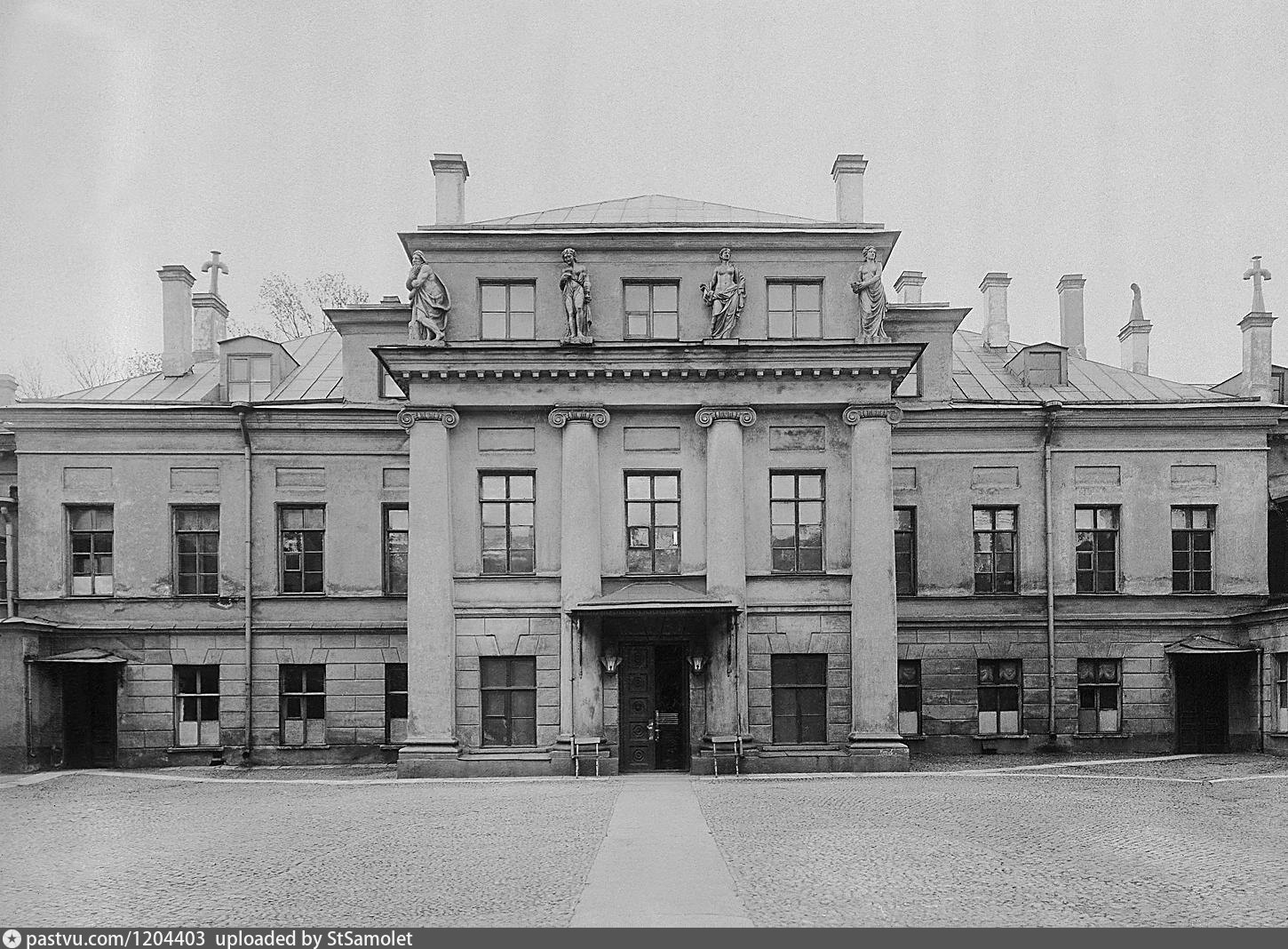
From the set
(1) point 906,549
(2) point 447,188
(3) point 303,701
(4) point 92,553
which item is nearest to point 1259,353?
(1) point 906,549

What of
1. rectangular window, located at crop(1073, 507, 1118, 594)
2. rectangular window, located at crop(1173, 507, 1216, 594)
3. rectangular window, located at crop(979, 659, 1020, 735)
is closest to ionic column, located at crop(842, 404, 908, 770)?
rectangular window, located at crop(979, 659, 1020, 735)

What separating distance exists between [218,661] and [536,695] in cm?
1068

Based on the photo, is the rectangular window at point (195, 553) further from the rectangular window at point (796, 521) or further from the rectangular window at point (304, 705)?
the rectangular window at point (796, 521)

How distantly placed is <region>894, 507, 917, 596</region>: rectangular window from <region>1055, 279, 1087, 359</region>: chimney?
1079cm

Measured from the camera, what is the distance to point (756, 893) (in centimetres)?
1245

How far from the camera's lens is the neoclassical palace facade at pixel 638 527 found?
26.1 meters

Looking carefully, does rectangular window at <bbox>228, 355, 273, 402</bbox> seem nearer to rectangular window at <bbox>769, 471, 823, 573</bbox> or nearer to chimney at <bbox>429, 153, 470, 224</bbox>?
chimney at <bbox>429, 153, 470, 224</bbox>

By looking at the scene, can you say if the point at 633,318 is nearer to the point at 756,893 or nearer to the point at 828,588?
the point at 828,588

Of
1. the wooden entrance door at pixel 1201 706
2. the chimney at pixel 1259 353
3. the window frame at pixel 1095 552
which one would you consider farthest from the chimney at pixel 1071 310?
the wooden entrance door at pixel 1201 706

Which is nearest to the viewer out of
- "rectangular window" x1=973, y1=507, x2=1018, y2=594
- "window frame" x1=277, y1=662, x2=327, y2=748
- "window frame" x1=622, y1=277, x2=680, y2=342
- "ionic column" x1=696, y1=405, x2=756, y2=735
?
"ionic column" x1=696, y1=405, x2=756, y2=735

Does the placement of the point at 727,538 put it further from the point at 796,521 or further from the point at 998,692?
the point at 998,692

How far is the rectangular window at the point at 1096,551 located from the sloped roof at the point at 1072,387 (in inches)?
143

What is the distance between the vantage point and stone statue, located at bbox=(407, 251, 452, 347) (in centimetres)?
2653

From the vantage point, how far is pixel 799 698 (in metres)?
26.3
